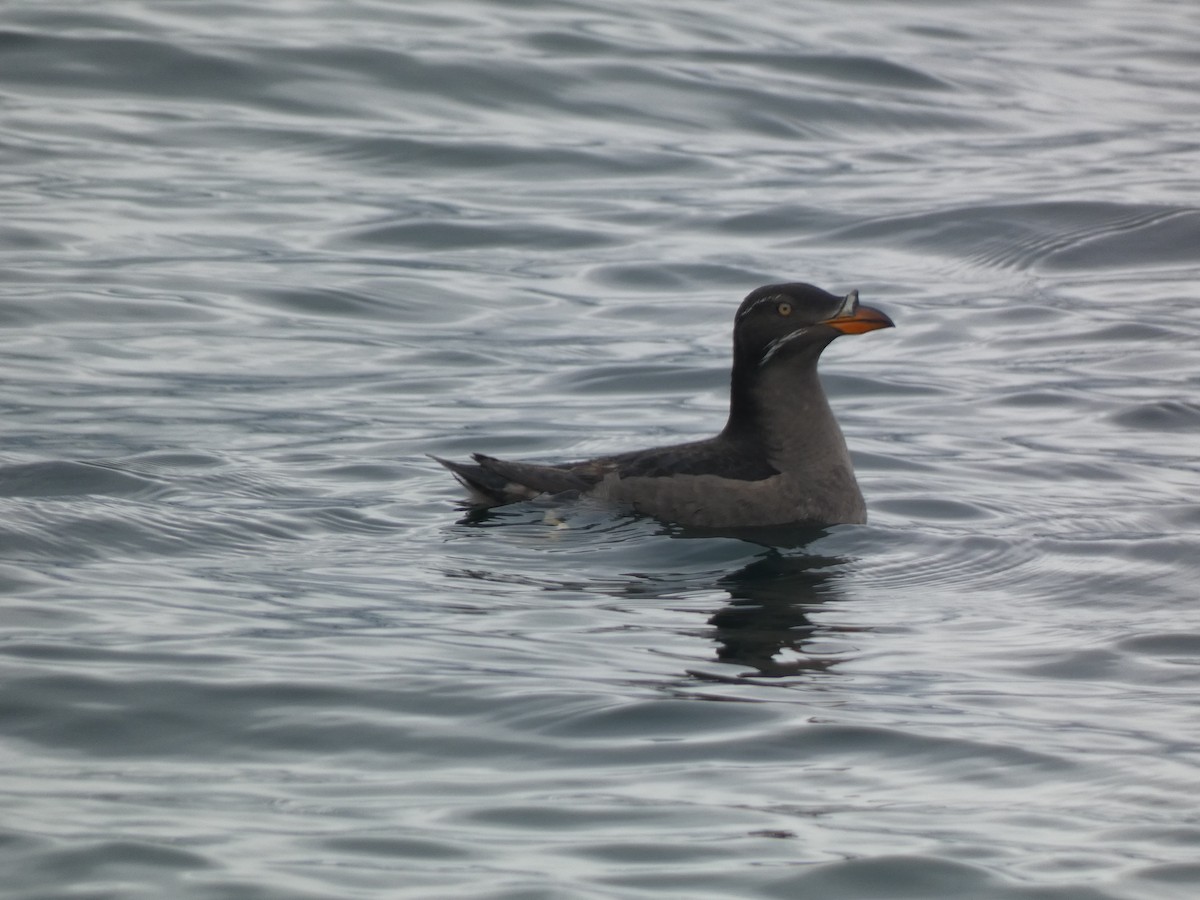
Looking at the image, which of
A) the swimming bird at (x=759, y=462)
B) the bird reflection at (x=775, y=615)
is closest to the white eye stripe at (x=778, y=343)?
the swimming bird at (x=759, y=462)

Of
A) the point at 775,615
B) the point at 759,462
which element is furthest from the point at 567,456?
the point at 775,615

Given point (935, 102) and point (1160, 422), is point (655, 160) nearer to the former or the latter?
point (935, 102)

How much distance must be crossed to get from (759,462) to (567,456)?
1759mm

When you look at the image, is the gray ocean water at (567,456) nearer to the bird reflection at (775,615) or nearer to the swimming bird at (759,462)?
the bird reflection at (775,615)

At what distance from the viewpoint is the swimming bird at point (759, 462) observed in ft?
28.3

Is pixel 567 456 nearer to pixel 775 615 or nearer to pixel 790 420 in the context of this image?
pixel 790 420

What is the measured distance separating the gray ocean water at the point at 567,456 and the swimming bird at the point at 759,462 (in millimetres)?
174

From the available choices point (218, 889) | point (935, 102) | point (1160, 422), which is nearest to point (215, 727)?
point (218, 889)

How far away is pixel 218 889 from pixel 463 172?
44.2 feet

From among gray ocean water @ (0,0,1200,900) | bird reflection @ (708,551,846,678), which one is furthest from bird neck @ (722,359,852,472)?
bird reflection @ (708,551,846,678)

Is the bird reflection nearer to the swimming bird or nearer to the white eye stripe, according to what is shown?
the swimming bird

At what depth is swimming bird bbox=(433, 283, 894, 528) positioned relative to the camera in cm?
862

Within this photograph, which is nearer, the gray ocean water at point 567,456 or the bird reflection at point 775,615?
the gray ocean water at point 567,456

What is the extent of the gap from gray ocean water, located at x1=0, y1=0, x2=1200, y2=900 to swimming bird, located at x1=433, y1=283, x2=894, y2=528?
17 cm
